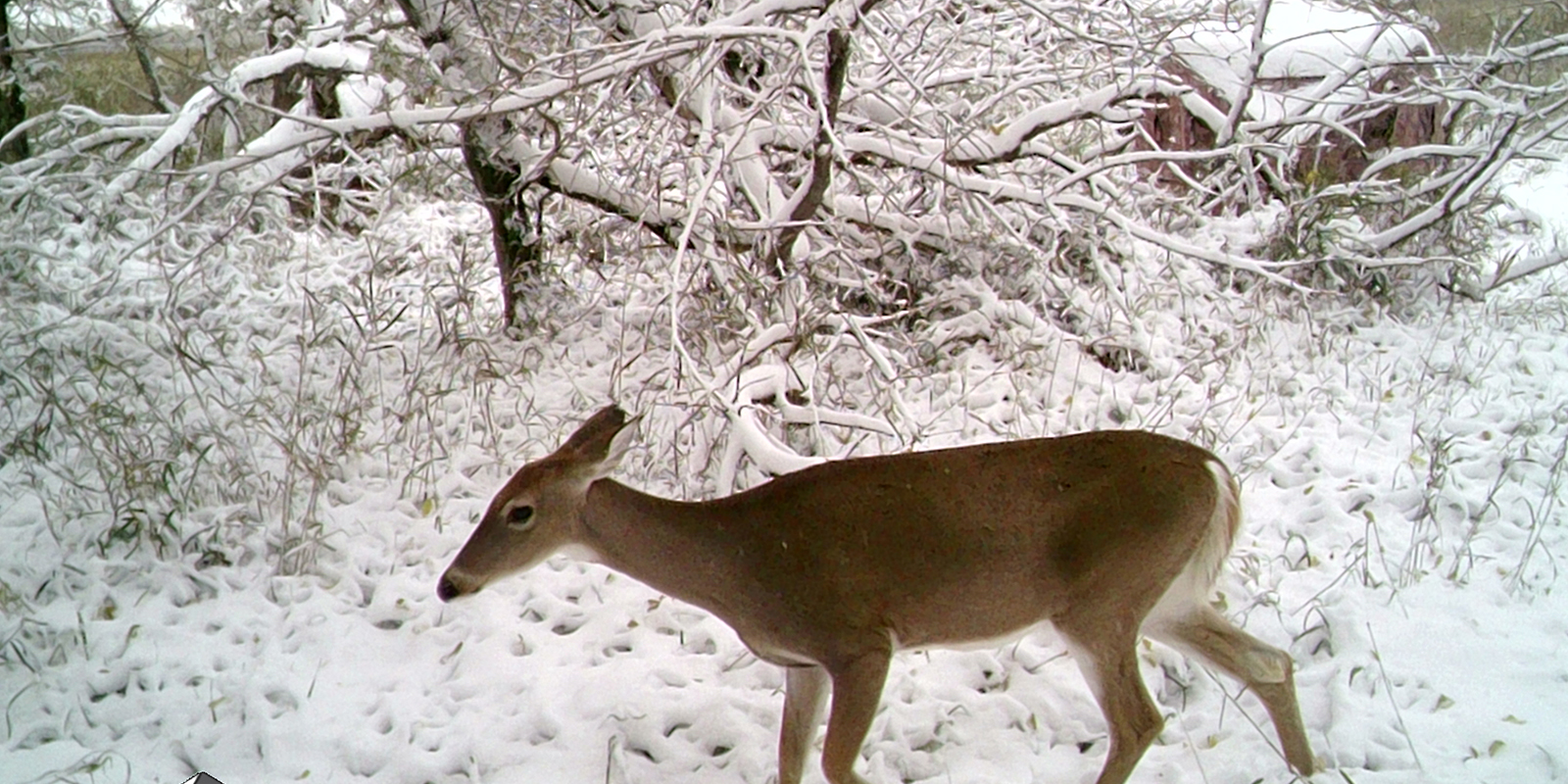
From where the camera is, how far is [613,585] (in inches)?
134

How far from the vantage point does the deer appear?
227 cm

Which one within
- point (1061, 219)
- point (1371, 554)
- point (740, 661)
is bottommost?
point (1371, 554)

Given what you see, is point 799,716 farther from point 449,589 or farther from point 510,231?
point 510,231

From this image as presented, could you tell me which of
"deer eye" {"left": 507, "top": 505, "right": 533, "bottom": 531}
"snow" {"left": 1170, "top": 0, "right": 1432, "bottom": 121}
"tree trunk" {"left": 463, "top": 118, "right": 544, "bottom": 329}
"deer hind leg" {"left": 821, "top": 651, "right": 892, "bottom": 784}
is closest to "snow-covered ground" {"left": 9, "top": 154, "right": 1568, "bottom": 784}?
"tree trunk" {"left": 463, "top": 118, "right": 544, "bottom": 329}

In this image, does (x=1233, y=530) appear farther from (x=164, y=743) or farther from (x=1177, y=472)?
(x=164, y=743)

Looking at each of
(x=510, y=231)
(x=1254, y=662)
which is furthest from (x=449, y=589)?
(x=510, y=231)

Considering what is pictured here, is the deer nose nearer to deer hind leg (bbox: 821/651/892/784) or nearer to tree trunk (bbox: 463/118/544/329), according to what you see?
deer hind leg (bbox: 821/651/892/784)

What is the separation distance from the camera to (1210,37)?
22.2 ft

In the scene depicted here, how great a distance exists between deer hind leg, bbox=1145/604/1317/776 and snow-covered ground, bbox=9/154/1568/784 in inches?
4.0

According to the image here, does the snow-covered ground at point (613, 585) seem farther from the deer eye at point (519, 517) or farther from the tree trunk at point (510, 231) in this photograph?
the deer eye at point (519, 517)

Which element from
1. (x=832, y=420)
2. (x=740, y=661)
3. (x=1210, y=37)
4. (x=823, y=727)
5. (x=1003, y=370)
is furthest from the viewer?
(x=1210, y=37)

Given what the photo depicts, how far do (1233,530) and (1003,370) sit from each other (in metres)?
2.45

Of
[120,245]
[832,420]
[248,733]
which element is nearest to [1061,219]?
[832,420]

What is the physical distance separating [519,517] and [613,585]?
119 cm
